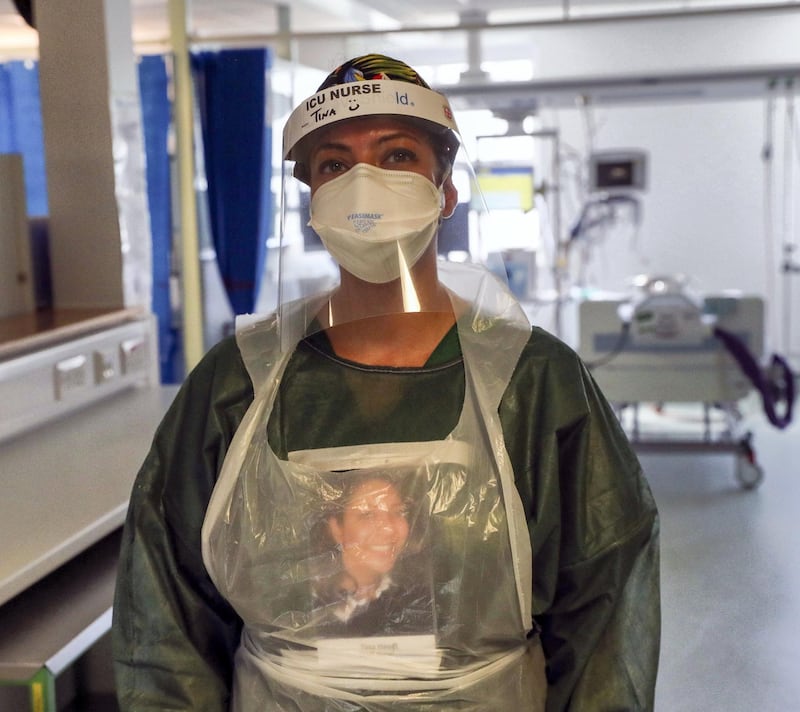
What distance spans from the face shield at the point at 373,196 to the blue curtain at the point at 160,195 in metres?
3.75

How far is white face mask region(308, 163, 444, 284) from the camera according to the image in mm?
1097

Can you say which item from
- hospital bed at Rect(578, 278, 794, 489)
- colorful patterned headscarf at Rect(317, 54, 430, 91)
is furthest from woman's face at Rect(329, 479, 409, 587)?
hospital bed at Rect(578, 278, 794, 489)

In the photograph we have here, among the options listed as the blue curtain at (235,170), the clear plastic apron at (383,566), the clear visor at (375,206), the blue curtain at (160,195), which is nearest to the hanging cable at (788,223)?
the blue curtain at (235,170)

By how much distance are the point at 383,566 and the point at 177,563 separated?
26 cm

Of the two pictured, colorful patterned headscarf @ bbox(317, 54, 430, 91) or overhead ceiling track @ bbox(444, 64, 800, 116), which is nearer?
colorful patterned headscarf @ bbox(317, 54, 430, 91)

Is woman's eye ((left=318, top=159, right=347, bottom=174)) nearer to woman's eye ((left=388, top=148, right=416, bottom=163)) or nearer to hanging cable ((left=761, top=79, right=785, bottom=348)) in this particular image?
woman's eye ((left=388, top=148, right=416, bottom=163))

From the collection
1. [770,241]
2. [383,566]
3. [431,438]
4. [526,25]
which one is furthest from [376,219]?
[770,241]

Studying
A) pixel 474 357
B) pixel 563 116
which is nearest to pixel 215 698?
pixel 474 357

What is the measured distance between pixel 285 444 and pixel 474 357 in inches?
9.8

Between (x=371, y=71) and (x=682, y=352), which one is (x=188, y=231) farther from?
(x=371, y=71)

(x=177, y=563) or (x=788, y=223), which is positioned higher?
(x=788, y=223)

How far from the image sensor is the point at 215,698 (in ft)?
3.69

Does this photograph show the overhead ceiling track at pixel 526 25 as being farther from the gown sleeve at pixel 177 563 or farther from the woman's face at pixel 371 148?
the gown sleeve at pixel 177 563

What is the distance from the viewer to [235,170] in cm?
468
